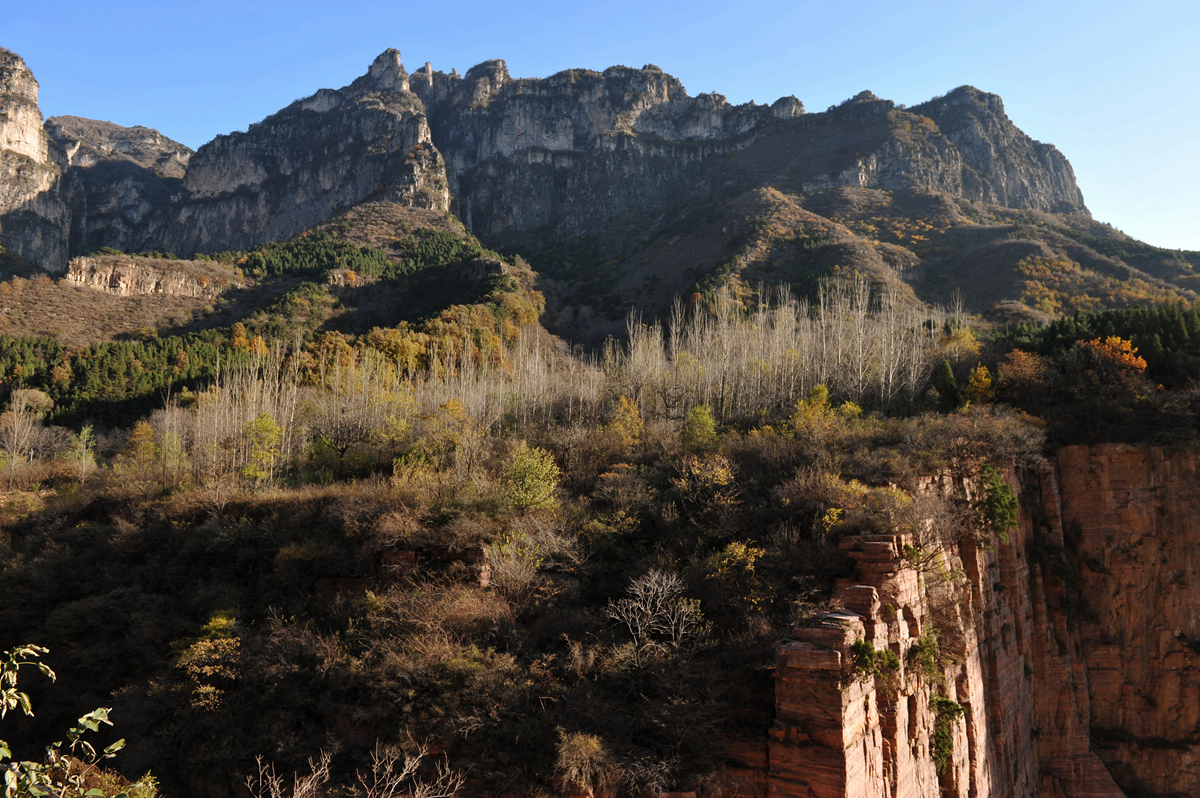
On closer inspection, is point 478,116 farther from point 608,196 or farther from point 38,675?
point 38,675

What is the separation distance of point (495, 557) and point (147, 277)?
6655 cm

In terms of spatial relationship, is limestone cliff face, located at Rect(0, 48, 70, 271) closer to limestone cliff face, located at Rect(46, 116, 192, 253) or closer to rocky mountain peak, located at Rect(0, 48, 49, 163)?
rocky mountain peak, located at Rect(0, 48, 49, 163)

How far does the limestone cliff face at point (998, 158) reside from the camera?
10362 cm

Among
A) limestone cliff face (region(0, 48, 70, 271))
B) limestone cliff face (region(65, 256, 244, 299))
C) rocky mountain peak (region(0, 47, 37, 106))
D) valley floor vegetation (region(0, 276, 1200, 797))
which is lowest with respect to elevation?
valley floor vegetation (region(0, 276, 1200, 797))

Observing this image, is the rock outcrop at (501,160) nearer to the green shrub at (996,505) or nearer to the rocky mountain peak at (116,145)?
the rocky mountain peak at (116,145)

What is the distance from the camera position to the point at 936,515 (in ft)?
54.0

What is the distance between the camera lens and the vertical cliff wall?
635 inches

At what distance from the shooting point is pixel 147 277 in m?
63.2

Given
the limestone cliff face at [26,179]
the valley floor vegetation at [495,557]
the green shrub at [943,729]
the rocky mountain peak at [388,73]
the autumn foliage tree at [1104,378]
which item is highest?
the rocky mountain peak at [388,73]

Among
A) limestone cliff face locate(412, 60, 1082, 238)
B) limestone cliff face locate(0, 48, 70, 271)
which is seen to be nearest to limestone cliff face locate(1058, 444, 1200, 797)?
limestone cliff face locate(412, 60, 1082, 238)

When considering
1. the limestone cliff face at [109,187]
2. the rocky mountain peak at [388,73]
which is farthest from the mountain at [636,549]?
the rocky mountain peak at [388,73]

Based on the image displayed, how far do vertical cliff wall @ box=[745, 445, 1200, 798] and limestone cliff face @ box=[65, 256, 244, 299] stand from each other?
7193 cm

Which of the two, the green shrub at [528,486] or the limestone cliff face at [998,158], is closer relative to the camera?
the green shrub at [528,486]

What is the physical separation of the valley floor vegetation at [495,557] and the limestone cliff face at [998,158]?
3417 inches
